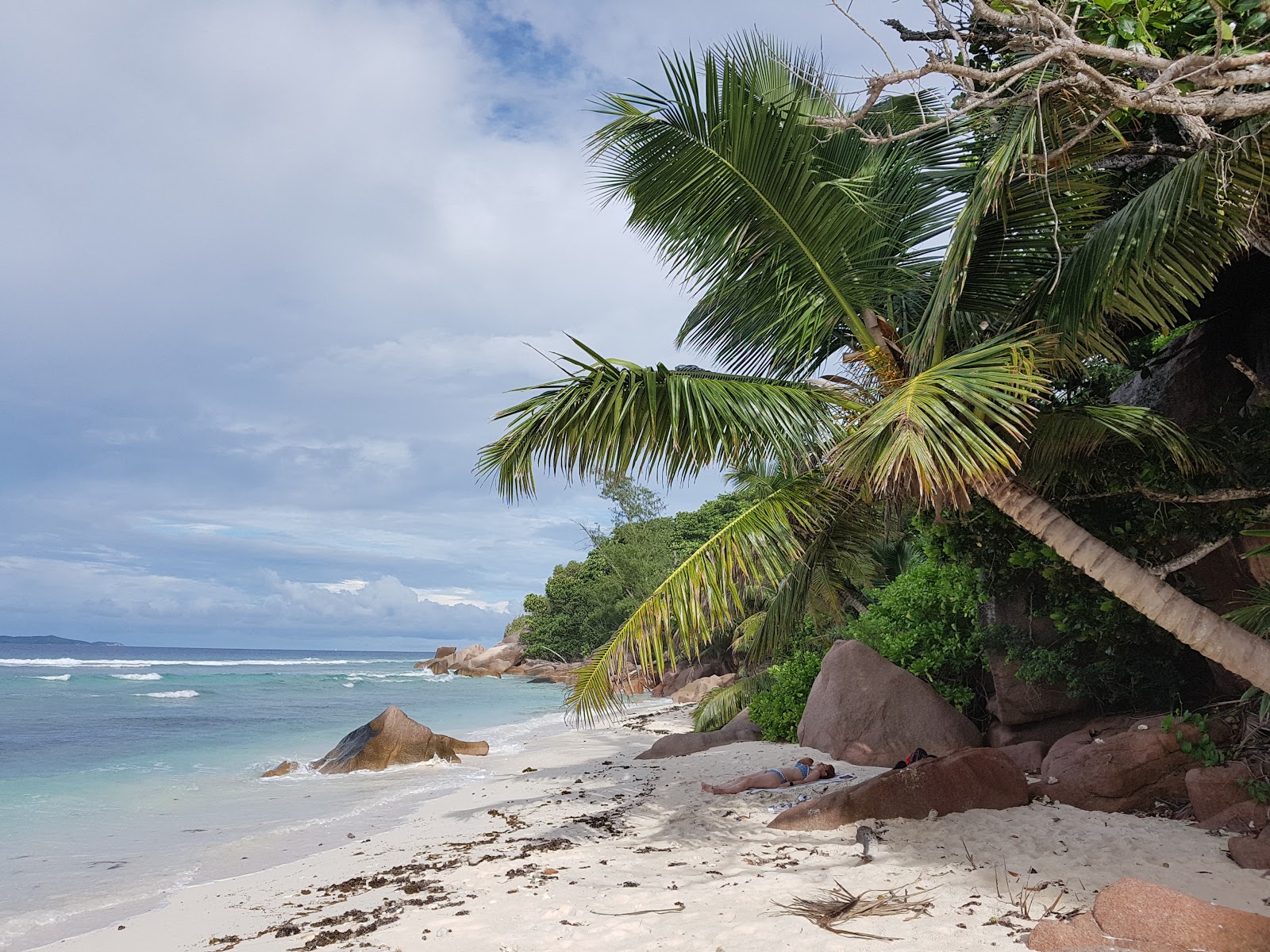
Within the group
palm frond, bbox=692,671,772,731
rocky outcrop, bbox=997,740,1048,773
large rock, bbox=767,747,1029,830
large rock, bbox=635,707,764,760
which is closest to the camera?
large rock, bbox=767,747,1029,830

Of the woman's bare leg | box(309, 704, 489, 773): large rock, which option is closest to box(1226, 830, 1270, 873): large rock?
the woman's bare leg

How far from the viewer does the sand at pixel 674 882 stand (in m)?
4.93

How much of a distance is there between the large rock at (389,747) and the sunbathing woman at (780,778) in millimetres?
7961

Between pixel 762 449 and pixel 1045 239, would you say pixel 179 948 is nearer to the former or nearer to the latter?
pixel 762 449

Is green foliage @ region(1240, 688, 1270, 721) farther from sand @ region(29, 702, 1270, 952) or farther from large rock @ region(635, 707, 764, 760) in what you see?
large rock @ region(635, 707, 764, 760)

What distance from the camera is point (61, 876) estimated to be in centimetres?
841

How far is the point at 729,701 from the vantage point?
54.2ft

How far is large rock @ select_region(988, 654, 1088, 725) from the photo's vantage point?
9.20 meters

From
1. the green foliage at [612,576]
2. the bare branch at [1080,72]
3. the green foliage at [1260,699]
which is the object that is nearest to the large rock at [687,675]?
the green foliage at [612,576]

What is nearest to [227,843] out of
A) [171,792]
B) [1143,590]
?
[171,792]

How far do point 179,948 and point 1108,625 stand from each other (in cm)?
830

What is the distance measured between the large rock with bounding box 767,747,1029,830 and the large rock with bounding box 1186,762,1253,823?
1.26 metres

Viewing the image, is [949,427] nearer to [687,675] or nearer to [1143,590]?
[1143,590]

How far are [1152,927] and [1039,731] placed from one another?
5.79 meters
